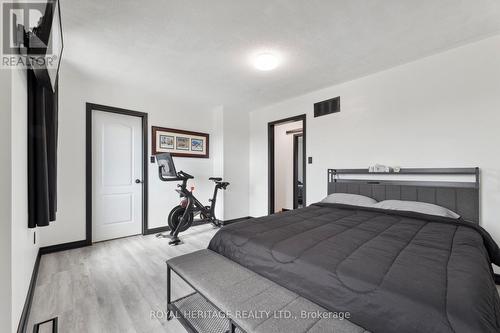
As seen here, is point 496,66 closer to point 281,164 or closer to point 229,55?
point 229,55

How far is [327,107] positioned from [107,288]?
3639 mm

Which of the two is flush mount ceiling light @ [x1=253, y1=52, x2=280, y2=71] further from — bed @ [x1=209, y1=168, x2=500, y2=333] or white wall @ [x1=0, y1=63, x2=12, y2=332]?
white wall @ [x1=0, y1=63, x2=12, y2=332]

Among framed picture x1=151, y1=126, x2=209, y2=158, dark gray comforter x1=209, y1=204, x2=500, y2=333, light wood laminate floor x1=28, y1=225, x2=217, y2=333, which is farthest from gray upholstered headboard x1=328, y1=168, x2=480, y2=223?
framed picture x1=151, y1=126, x2=209, y2=158

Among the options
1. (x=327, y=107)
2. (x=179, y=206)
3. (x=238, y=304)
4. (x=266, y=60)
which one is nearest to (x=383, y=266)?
(x=238, y=304)

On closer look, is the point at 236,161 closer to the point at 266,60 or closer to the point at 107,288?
the point at 266,60

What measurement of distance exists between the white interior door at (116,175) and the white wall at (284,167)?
2878 millimetres

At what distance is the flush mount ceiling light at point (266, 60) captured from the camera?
2449 millimetres

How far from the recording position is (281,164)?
5.23 m

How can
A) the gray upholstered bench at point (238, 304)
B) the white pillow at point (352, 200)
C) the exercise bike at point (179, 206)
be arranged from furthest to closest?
the exercise bike at point (179, 206)
the white pillow at point (352, 200)
the gray upholstered bench at point (238, 304)

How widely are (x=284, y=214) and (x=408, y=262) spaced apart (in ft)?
4.04

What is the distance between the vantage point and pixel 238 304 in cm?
111

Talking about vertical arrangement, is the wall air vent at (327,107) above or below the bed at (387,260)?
above

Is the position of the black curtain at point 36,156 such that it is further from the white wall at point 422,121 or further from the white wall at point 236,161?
the white wall at point 422,121

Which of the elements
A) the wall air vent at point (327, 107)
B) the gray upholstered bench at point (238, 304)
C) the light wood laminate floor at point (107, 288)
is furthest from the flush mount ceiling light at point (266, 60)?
the light wood laminate floor at point (107, 288)
